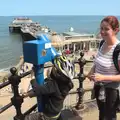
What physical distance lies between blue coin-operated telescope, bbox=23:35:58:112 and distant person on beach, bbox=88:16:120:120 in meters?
0.54

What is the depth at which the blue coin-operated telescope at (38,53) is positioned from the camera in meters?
2.90

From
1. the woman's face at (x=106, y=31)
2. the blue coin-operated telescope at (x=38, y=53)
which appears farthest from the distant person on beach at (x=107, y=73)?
the blue coin-operated telescope at (x=38, y=53)

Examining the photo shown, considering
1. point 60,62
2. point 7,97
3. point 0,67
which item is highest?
point 60,62

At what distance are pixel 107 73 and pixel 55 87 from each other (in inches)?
23.7

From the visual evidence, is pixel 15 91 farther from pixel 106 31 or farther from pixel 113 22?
pixel 113 22

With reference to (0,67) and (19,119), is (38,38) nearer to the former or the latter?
(19,119)

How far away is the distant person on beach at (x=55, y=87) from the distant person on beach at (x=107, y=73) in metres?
0.28

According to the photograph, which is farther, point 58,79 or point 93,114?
point 93,114

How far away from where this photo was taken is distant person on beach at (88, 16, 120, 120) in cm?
281

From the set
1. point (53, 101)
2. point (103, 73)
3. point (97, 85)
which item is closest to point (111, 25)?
point (103, 73)

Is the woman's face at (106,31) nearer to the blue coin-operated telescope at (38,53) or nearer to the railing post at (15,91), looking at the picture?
the blue coin-operated telescope at (38,53)

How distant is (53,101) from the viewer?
299cm

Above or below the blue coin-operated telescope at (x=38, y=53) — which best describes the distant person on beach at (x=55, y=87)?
below

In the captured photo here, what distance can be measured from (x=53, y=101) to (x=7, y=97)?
1328cm
